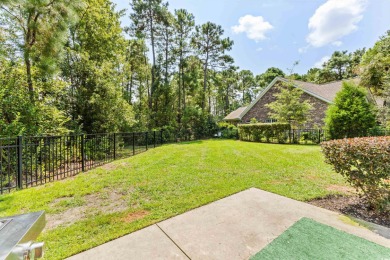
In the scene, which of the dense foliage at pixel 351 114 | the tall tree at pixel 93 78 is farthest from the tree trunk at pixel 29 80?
the dense foliage at pixel 351 114

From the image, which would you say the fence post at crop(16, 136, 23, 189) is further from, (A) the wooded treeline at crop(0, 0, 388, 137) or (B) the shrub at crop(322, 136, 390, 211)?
(B) the shrub at crop(322, 136, 390, 211)

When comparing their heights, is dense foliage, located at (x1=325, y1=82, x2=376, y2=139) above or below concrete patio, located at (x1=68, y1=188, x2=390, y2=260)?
above

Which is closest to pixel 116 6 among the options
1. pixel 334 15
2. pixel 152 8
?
pixel 152 8

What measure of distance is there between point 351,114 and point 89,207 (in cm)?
1411

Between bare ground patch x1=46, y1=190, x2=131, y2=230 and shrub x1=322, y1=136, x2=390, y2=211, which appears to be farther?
bare ground patch x1=46, y1=190, x2=131, y2=230

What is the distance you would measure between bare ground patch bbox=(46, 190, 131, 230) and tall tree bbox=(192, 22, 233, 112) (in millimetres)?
18908

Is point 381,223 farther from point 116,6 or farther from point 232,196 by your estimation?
point 116,6

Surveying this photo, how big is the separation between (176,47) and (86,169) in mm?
17856

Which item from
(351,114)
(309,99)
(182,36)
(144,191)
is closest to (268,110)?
(309,99)

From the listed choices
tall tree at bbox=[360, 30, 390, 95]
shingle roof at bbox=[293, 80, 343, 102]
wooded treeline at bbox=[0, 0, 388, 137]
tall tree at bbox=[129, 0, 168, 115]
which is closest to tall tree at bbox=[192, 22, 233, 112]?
wooded treeline at bbox=[0, 0, 388, 137]

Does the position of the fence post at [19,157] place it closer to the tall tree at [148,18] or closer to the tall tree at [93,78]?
the tall tree at [93,78]

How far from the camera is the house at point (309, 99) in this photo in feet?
51.3

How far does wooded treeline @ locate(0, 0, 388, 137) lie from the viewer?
249 inches

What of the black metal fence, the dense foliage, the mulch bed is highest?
the dense foliage
